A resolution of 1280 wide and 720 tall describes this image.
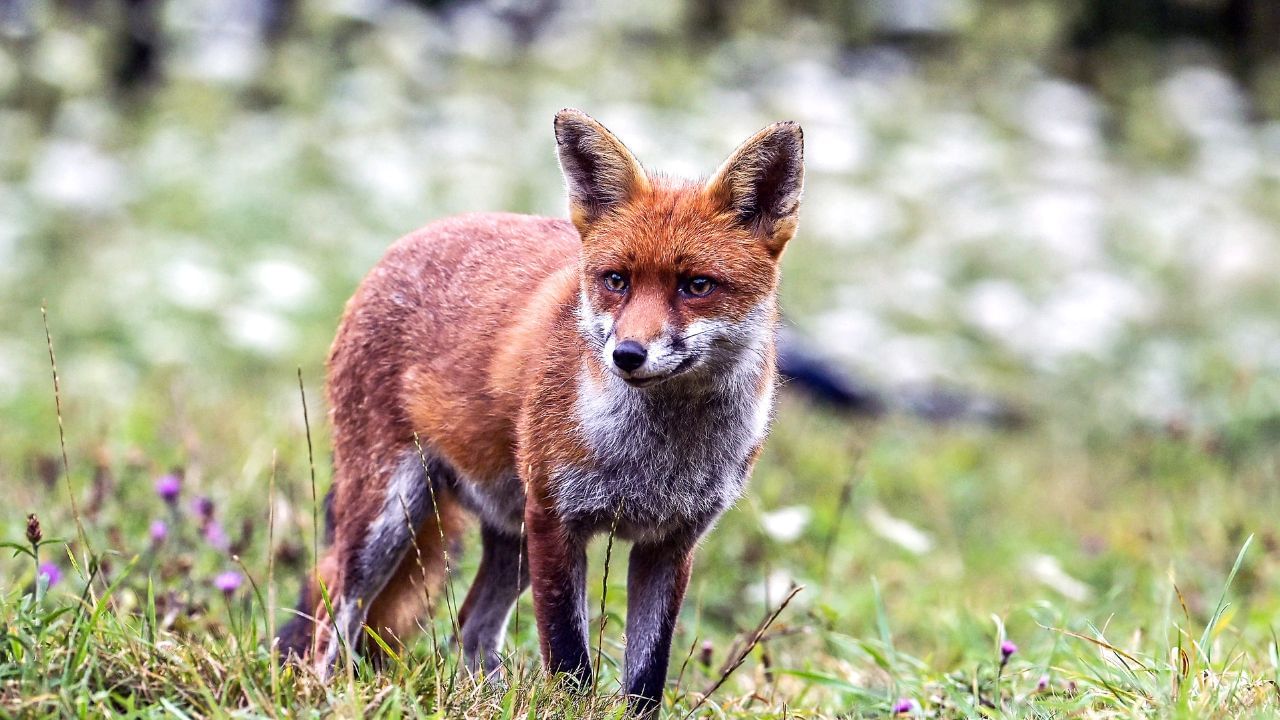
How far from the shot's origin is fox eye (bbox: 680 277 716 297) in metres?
3.55

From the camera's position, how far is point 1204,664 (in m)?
3.56

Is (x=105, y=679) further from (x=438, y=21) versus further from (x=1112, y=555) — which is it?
(x=438, y=21)

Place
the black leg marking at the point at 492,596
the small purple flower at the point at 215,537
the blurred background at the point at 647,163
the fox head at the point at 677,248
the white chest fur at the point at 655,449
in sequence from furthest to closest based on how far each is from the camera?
the blurred background at the point at 647,163
the small purple flower at the point at 215,537
the black leg marking at the point at 492,596
the white chest fur at the point at 655,449
the fox head at the point at 677,248

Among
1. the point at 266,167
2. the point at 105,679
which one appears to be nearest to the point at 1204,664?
the point at 105,679

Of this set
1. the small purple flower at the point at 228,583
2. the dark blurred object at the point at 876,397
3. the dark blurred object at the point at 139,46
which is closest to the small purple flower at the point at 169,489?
the small purple flower at the point at 228,583

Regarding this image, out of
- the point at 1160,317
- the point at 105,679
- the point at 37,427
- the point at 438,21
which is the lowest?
the point at 1160,317

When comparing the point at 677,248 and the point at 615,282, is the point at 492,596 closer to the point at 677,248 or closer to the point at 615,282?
the point at 615,282

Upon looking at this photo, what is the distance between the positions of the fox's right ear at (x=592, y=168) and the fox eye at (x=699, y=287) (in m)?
0.40

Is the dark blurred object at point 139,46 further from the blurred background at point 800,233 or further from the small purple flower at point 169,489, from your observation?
the small purple flower at point 169,489

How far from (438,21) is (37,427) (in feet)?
29.5

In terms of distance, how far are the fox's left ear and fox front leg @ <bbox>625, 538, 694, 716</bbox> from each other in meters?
0.98

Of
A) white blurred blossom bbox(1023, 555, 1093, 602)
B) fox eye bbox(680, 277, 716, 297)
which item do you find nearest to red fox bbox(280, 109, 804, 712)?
fox eye bbox(680, 277, 716, 297)

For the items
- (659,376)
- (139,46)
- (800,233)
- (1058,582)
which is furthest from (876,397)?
(139,46)

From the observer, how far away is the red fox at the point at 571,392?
141 inches
